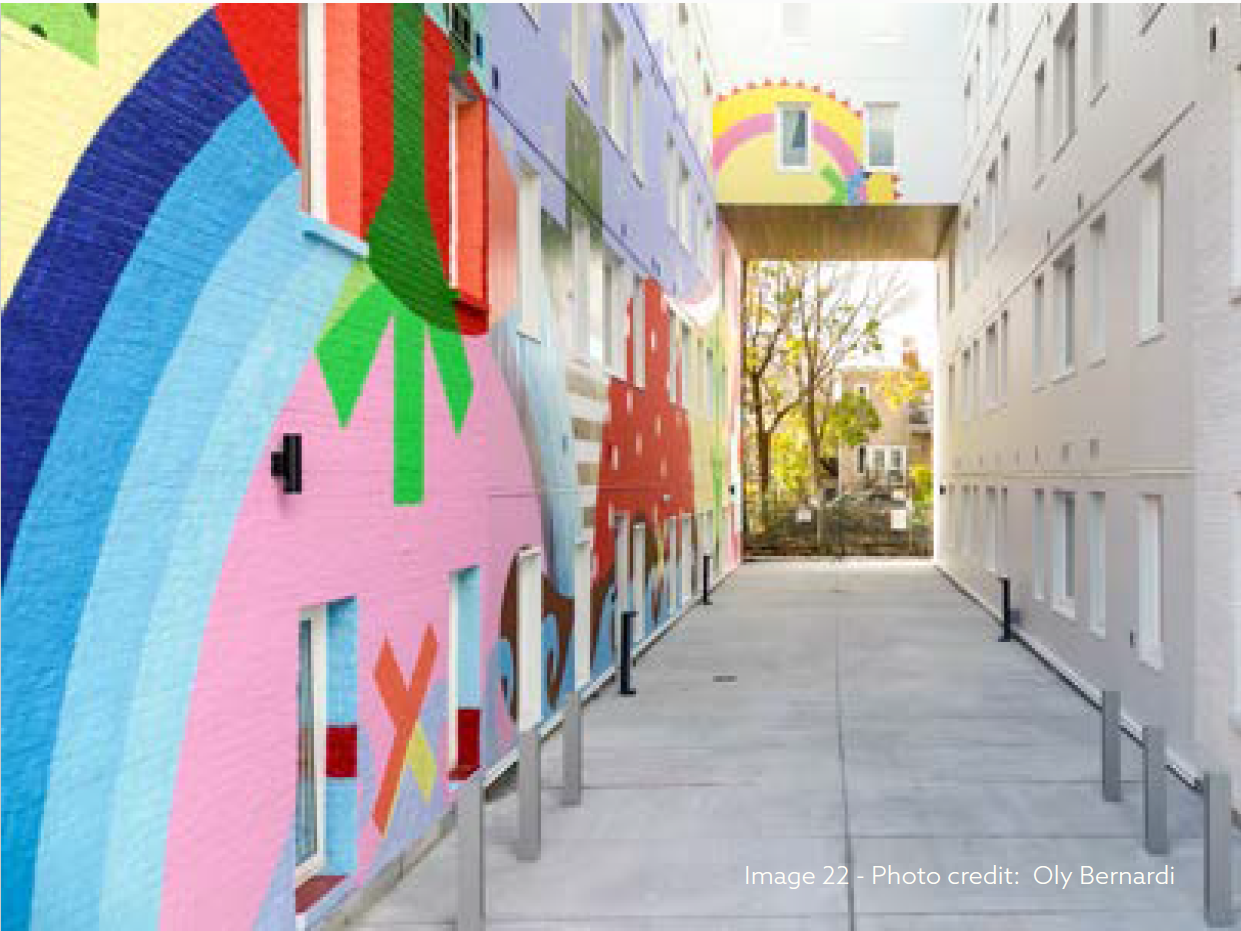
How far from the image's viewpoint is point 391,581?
900cm

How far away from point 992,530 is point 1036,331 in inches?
274

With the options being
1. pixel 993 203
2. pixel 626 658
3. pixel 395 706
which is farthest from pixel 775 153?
pixel 395 706

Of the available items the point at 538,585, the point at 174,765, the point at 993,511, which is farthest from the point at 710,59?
the point at 174,765

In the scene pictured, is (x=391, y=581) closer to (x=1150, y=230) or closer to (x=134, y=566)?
(x=134, y=566)

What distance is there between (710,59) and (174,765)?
3052 cm

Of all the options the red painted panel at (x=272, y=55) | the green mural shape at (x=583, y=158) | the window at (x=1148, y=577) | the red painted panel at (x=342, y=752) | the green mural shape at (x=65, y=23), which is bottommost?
the red painted panel at (x=342, y=752)

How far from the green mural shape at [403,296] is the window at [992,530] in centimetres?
1814

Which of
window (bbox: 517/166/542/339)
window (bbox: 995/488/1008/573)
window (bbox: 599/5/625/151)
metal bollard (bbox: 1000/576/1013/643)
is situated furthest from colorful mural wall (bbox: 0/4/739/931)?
window (bbox: 995/488/1008/573)

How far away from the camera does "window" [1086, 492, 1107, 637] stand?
53.5ft

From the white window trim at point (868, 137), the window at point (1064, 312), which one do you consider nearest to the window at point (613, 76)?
the window at point (1064, 312)

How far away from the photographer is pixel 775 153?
35.1m

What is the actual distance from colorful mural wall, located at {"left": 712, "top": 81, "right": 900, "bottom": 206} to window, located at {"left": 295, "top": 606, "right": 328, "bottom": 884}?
93.6ft

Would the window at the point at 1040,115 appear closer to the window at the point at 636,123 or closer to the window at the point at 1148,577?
the window at the point at 636,123

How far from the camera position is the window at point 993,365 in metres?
26.4
